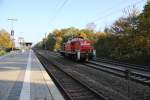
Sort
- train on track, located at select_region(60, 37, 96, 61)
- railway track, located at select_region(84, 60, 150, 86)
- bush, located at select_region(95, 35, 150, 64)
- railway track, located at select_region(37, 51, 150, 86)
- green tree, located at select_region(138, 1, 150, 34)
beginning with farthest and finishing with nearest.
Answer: train on track, located at select_region(60, 37, 96, 61)
green tree, located at select_region(138, 1, 150, 34)
bush, located at select_region(95, 35, 150, 64)
railway track, located at select_region(37, 51, 150, 86)
railway track, located at select_region(84, 60, 150, 86)

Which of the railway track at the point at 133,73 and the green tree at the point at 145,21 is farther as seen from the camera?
the green tree at the point at 145,21

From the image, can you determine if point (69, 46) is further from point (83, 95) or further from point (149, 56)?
point (83, 95)

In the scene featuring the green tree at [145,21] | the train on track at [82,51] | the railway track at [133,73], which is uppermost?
the green tree at [145,21]

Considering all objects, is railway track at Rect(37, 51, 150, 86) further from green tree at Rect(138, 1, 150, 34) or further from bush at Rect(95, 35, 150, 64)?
green tree at Rect(138, 1, 150, 34)

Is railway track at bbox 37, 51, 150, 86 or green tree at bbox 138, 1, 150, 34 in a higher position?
green tree at bbox 138, 1, 150, 34

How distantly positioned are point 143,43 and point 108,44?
14.5 metres

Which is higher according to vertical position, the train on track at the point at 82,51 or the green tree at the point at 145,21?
the green tree at the point at 145,21

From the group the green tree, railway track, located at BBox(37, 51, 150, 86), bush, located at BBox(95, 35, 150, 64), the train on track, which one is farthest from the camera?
the train on track

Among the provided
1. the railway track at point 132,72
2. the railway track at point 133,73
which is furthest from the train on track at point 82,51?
the railway track at point 133,73

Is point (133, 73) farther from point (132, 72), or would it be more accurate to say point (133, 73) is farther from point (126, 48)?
point (126, 48)

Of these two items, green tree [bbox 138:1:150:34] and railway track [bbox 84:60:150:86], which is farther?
green tree [bbox 138:1:150:34]

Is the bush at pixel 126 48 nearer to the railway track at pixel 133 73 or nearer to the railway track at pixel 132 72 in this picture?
the railway track at pixel 132 72

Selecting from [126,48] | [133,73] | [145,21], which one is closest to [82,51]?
[145,21]

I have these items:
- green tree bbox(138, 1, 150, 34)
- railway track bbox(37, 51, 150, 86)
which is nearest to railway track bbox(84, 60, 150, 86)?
railway track bbox(37, 51, 150, 86)
